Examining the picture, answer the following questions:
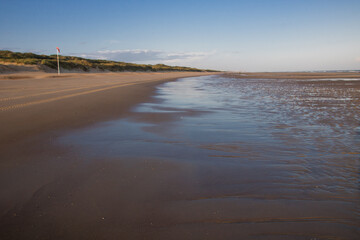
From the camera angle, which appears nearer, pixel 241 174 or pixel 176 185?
A: pixel 176 185

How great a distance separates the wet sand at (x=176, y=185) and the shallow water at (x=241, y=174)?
1 cm

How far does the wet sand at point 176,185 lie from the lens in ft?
5.41

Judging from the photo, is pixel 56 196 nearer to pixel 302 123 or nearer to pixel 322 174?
pixel 322 174

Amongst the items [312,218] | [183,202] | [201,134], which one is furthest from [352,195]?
[201,134]

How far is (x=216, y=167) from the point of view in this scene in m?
2.73

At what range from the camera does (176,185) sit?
229 cm

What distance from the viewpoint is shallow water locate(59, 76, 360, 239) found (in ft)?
5.49

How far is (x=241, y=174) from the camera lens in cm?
253

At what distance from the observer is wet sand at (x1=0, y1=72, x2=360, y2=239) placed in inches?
64.9

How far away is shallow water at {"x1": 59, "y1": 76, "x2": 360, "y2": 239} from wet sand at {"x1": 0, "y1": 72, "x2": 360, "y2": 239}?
11 mm

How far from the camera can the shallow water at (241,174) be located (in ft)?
5.49

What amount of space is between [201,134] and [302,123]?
257 centimetres

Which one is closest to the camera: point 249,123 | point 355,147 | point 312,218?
point 312,218

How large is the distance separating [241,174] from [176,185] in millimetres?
778
